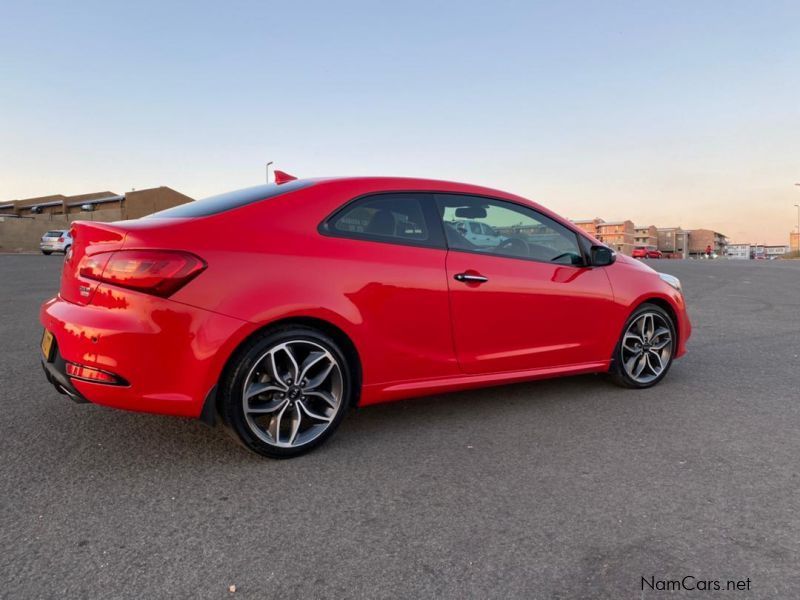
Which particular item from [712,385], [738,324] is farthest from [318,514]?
[738,324]

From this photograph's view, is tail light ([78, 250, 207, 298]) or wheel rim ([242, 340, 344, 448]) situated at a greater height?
tail light ([78, 250, 207, 298])

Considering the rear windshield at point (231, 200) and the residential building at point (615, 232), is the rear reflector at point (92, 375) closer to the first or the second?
the rear windshield at point (231, 200)

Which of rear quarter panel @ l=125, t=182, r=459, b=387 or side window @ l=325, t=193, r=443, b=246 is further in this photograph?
side window @ l=325, t=193, r=443, b=246

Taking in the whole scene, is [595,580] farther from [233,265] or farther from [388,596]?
[233,265]

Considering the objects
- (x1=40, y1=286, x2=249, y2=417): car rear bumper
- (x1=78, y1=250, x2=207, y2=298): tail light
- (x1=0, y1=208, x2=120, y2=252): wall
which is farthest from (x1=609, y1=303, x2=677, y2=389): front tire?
(x1=0, y1=208, x2=120, y2=252): wall

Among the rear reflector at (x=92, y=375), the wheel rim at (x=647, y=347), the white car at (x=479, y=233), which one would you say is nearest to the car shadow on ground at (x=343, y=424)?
the wheel rim at (x=647, y=347)

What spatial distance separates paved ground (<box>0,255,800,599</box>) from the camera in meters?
1.94

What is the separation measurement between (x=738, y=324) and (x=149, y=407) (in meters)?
7.69

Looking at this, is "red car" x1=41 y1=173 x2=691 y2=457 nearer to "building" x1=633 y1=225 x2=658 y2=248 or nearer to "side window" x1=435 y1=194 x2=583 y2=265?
"side window" x1=435 y1=194 x2=583 y2=265

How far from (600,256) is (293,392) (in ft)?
8.05

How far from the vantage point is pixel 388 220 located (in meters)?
3.33

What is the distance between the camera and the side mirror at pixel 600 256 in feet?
13.5

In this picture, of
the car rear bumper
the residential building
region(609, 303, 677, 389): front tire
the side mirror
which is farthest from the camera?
the residential building

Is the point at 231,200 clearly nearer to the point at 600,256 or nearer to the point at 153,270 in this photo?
the point at 153,270
